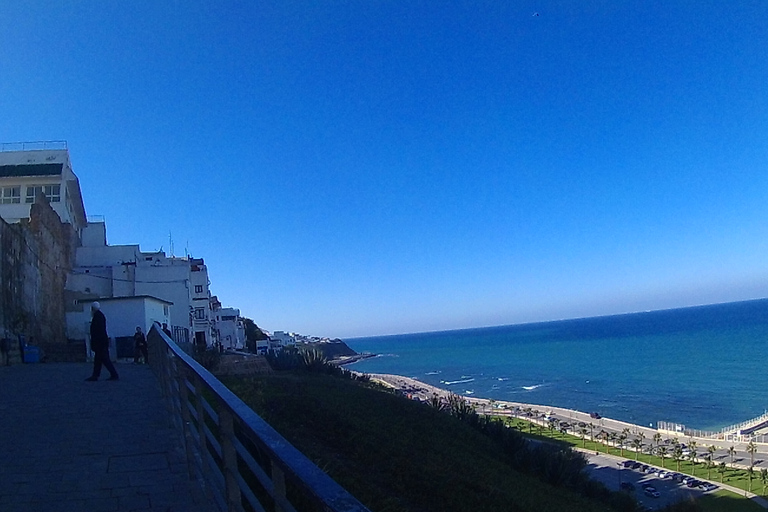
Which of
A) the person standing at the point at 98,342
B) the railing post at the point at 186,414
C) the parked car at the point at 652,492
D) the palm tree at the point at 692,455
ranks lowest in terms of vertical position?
the palm tree at the point at 692,455

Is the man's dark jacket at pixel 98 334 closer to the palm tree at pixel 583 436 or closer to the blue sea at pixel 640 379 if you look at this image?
the palm tree at pixel 583 436

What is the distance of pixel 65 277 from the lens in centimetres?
2758

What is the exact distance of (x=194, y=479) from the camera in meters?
4.48

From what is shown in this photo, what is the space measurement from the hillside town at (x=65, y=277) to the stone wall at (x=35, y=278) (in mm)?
32

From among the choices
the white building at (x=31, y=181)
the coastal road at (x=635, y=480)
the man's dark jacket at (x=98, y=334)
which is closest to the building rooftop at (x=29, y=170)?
the white building at (x=31, y=181)

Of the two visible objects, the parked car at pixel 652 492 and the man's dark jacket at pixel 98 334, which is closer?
the man's dark jacket at pixel 98 334

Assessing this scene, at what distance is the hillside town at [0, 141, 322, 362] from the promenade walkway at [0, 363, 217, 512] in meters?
7.71

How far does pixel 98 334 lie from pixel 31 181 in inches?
1064

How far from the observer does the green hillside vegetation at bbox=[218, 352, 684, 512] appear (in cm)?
789

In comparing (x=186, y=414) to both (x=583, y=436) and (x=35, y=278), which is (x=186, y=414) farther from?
(x=583, y=436)

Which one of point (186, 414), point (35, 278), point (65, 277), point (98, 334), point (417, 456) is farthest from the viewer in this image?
point (65, 277)

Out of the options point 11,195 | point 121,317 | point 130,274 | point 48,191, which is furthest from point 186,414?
point 11,195

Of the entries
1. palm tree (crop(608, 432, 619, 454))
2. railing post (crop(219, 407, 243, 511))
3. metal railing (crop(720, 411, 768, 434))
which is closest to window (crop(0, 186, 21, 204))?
railing post (crop(219, 407, 243, 511))

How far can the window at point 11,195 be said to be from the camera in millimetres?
32500
